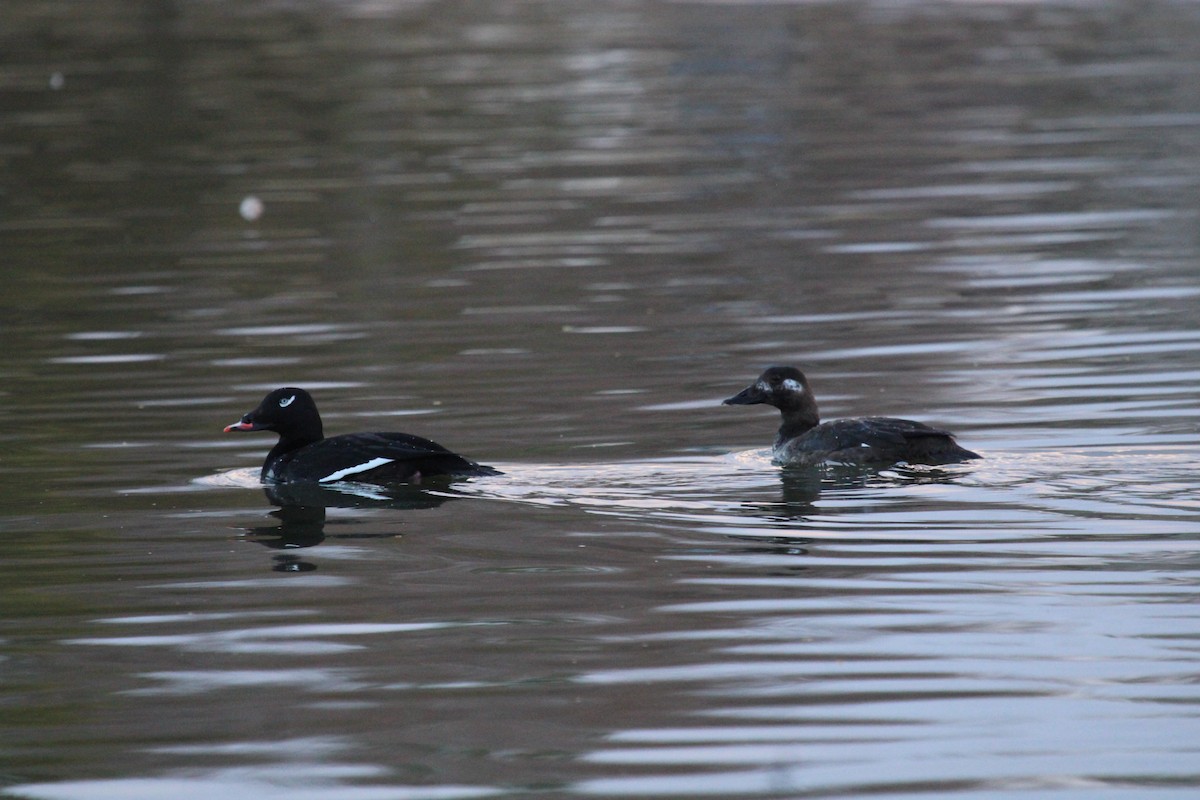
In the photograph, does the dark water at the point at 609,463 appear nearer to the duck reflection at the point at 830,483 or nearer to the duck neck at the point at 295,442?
the duck reflection at the point at 830,483

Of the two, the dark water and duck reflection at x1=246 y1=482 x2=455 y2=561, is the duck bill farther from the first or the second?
duck reflection at x1=246 y1=482 x2=455 y2=561

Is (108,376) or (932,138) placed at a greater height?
(932,138)

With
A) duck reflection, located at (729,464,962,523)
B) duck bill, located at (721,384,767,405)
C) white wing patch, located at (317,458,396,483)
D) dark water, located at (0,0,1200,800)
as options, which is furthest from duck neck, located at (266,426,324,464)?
duck reflection, located at (729,464,962,523)

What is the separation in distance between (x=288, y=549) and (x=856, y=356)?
6.34 m

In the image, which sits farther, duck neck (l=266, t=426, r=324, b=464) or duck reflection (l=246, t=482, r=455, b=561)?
duck neck (l=266, t=426, r=324, b=464)

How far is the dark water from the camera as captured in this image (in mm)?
7371

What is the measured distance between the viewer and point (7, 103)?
38.7m

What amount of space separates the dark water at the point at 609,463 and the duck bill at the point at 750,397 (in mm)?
308

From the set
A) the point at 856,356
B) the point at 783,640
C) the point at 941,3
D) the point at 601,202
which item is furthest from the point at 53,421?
the point at 941,3

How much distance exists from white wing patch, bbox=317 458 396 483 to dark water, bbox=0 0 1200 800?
8.5 inches

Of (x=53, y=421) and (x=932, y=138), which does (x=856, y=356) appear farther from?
(x=932, y=138)

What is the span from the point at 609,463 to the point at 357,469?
1467 mm

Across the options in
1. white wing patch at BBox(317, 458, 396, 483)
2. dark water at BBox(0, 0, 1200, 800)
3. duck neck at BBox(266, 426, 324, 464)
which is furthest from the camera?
duck neck at BBox(266, 426, 324, 464)

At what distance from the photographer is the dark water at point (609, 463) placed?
24.2ft
